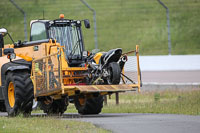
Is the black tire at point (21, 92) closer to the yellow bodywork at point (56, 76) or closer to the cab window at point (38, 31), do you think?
the yellow bodywork at point (56, 76)

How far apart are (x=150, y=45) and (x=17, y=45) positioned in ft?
64.2

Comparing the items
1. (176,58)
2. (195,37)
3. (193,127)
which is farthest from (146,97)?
(195,37)

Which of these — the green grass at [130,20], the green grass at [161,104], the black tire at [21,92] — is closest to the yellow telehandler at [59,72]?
the black tire at [21,92]

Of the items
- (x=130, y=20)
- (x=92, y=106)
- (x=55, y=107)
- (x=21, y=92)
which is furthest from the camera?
(x=130, y=20)

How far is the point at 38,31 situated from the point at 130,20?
63.8ft

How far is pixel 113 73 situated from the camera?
1478 cm

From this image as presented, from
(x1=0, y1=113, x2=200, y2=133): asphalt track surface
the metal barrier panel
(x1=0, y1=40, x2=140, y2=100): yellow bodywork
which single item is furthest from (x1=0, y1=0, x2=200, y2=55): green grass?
(x1=0, y1=113, x2=200, y2=133): asphalt track surface

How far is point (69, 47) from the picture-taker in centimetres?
1594

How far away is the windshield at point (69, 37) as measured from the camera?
15.9 meters

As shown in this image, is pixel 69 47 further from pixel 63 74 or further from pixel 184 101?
pixel 184 101

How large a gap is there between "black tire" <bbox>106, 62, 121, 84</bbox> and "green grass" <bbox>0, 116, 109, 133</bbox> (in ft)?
8.82

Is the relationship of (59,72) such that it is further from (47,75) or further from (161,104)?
(161,104)

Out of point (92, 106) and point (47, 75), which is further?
point (92, 106)

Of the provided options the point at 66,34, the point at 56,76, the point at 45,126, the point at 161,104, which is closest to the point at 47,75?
the point at 56,76
